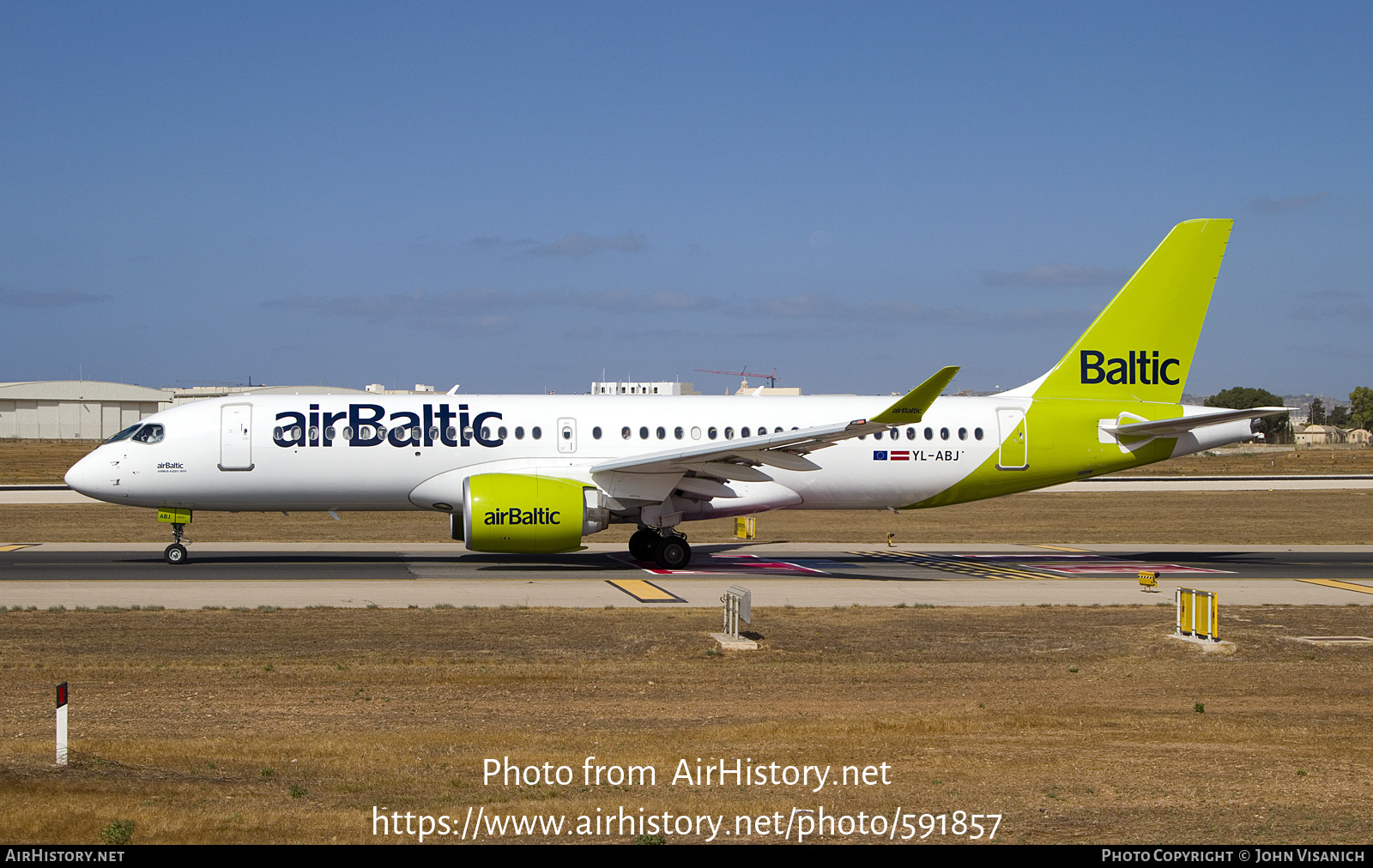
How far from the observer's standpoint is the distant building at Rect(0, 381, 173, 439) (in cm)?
12725

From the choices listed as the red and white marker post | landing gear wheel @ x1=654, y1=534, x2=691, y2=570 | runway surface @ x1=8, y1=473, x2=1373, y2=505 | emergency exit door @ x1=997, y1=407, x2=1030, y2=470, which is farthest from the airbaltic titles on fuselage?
runway surface @ x1=8, y1=473, x2=1373, y2=505

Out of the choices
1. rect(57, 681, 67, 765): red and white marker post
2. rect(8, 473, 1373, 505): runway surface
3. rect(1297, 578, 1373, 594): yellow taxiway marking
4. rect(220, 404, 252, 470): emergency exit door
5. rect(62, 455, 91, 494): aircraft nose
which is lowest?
rect(1297, 578, 1373, 594): yellow taxiway marking

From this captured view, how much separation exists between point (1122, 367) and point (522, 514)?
621 inches

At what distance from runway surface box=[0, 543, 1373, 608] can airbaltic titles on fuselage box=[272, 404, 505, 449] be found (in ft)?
9.55

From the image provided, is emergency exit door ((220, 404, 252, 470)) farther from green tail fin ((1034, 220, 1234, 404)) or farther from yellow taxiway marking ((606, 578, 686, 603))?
green tail fin ((1034, 220, 1234, 404))

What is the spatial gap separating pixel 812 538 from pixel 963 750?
25044 millimetres

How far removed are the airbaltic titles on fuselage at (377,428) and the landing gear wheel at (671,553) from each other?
459 cm

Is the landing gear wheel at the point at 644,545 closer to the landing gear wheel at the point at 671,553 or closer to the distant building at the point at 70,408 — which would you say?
the landing gear wheel at the point at 671,553

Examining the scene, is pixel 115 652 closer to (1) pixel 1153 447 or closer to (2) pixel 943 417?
(2) pixel 943 417

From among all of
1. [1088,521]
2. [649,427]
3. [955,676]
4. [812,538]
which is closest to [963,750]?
[955,676]

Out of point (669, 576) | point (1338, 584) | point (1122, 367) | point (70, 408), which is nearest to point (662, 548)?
point (669, 576)

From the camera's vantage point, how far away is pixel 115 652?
15.2 meters

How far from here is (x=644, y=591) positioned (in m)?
22.2

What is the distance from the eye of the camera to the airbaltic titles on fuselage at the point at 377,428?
85.6ft
